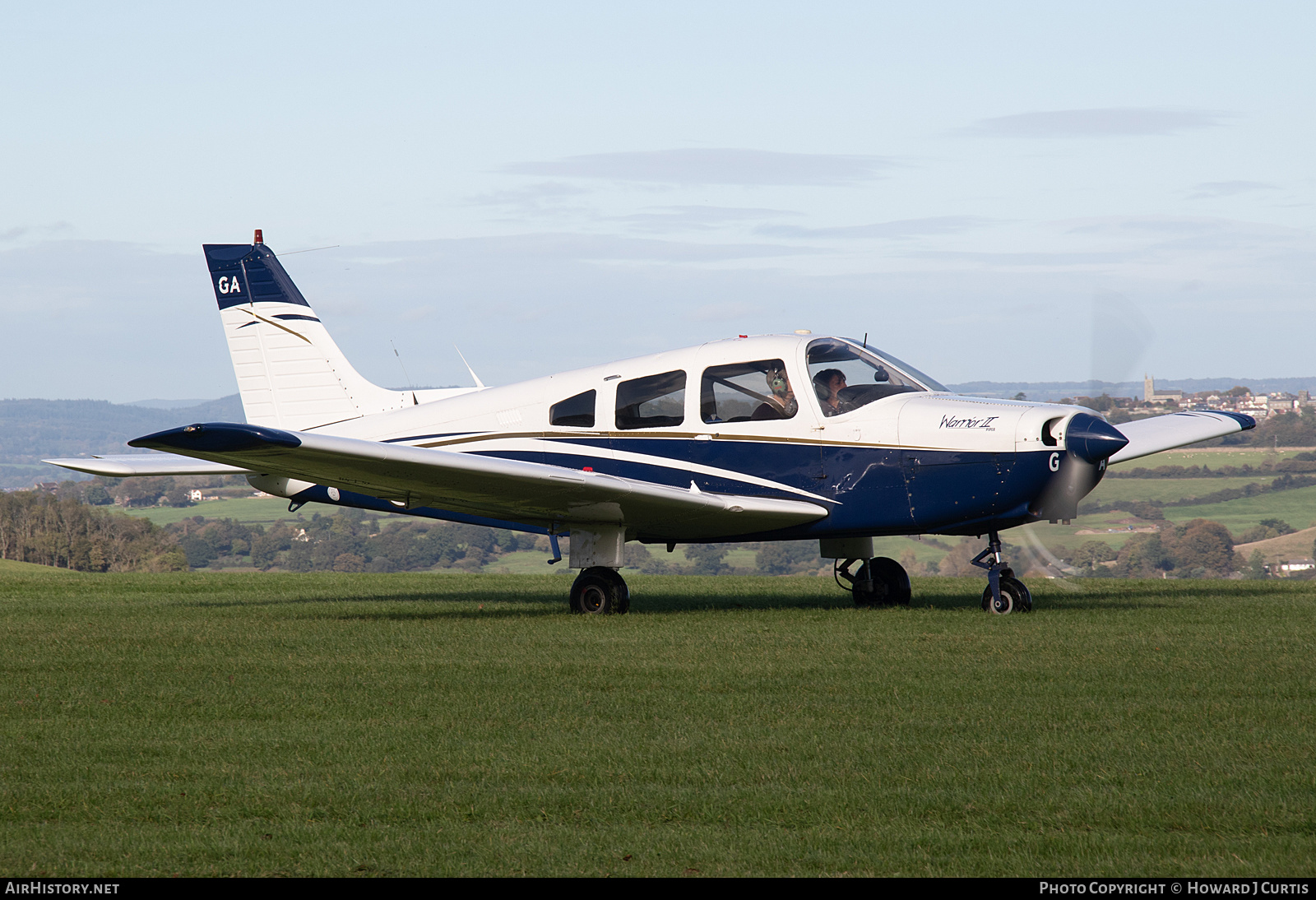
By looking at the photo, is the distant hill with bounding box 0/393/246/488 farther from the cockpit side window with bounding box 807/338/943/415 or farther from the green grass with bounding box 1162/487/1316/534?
the cockpit side window with bounding box 807/338/943/415

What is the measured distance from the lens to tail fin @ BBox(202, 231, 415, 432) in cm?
1490

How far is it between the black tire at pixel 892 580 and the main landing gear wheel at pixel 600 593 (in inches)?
96.4

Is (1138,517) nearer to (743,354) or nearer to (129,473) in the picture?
(743,354)

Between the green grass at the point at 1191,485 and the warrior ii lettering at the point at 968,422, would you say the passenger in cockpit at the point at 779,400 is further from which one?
the green grass at the point at 1191,485

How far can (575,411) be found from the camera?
508 inches

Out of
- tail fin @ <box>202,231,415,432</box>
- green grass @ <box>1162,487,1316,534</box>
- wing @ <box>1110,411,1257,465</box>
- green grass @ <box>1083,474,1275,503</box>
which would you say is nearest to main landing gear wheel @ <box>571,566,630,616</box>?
tail fin @ <box>202,231,415,432</box>

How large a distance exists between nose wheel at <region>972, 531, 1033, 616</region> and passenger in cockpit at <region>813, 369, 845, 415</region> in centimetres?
181

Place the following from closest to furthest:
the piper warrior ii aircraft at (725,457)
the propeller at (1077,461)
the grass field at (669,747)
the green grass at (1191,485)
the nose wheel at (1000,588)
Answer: the grass field at (669,747)
the propeller at (1077,461)
the piper warrior ii aircraft at (725,457)
the nose wheel at (1000,588)
the green grass at (1191,485)

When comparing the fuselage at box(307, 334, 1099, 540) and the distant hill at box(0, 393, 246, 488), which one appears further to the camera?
the distant hill at box(0, 393, 246, 488)

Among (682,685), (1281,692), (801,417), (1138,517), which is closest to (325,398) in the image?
(801,417)

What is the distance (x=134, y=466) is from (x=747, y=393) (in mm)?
6847

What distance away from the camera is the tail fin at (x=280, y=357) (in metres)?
14.9

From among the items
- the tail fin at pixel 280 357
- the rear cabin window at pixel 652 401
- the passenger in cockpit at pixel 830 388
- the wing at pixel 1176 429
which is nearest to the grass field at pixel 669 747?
the passenger in cockpit at pixel 830 388

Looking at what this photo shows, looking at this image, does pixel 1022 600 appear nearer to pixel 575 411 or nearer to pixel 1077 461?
pixel 1077 461
